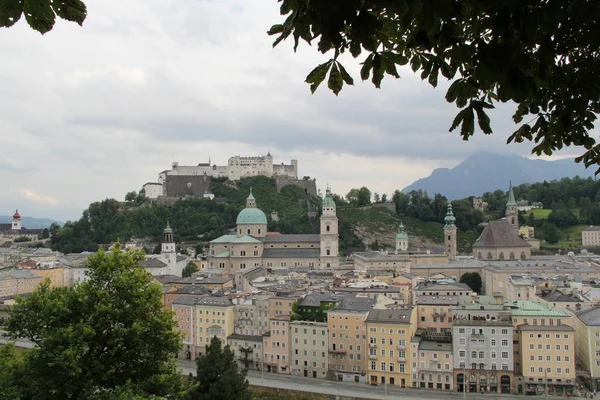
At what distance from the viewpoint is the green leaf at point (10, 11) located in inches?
129

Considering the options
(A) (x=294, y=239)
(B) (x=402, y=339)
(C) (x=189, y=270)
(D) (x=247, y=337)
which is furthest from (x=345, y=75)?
(A) (x=294, y=239)

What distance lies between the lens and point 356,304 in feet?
126

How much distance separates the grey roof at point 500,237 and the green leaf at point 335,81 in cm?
7131

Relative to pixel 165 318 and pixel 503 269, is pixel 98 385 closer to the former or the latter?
pixel 165 318

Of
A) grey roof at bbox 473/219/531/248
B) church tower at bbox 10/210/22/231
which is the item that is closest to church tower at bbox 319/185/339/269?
grey roof at bbox 473/219/531/248

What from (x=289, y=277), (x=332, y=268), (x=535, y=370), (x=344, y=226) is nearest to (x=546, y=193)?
(x=344, y=226)

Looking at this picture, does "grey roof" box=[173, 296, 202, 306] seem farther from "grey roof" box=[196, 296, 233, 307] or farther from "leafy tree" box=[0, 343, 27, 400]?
"leafy tree" box=[0, 343, 27, 400]

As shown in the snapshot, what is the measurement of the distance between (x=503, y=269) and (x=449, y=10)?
56.4 metres

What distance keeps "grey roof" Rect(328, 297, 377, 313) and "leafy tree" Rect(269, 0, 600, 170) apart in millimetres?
33157

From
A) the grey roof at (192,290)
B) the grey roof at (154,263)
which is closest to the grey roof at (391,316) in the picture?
→ the grey roof at (192,290)

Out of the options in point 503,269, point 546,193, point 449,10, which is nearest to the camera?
point 449,10

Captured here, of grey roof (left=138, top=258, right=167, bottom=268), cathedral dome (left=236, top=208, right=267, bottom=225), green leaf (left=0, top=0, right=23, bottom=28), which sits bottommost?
grey roof (left=138, top=258, right=167, bottom=268)

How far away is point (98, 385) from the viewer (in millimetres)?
11734

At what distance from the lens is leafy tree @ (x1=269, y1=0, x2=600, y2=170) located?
259cm
